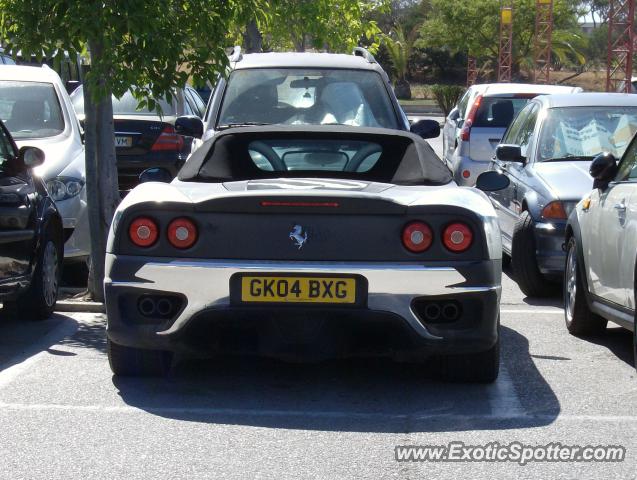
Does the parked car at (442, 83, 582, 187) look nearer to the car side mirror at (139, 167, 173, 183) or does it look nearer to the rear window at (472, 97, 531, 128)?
the rear window at (472, 97, 531, 128)

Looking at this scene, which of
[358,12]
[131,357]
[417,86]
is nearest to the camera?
[131,357]

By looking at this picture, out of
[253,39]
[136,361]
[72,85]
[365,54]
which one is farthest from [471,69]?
[136,361]

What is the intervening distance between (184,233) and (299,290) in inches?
25.1

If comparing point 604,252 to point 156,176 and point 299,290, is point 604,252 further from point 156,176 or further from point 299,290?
point 156,176

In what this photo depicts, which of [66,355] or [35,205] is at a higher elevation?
[35,205]

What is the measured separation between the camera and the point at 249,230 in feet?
20.2

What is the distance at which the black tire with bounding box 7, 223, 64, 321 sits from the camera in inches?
339

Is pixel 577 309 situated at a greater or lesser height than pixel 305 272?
lesser

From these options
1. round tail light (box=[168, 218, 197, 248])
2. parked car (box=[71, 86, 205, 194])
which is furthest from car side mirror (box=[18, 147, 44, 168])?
parked car (box=[71, 86, 205, 194])

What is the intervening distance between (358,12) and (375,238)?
1657 centimetres

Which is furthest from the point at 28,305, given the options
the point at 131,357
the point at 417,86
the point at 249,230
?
the point at 417,86

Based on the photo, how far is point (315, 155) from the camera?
7.63 m

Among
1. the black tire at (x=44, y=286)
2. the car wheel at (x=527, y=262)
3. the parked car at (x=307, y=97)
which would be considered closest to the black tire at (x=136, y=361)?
the black tire at (x=44, y=286)

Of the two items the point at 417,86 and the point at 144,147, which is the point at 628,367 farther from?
the point at 417,86
